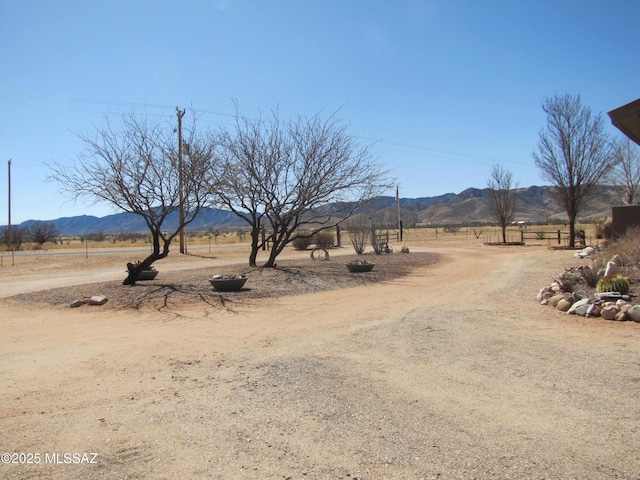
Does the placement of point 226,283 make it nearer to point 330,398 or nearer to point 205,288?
point 205,288

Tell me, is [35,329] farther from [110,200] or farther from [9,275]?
[9,275]

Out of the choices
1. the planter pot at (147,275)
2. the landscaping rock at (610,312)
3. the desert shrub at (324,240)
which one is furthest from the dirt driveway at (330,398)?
the desert shrub at (324,240)

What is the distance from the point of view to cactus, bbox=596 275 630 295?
33.6 ft

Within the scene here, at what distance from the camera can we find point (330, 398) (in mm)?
5695

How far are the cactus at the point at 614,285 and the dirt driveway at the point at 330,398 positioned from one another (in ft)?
3.83

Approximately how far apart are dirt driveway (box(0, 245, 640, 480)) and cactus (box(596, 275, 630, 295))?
1168mm

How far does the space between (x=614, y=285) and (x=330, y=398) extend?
7380 mm

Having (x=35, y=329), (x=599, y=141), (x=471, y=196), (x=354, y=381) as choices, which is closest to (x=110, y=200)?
(x=35, y=329)

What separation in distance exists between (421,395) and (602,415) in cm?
176

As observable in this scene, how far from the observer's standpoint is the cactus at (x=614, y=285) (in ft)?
33.6

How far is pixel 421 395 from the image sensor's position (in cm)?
576

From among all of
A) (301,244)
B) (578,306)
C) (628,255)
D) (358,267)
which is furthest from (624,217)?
(301,244)

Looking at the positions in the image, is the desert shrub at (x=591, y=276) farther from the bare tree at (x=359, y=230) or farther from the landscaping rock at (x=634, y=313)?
the bare tree at (x=359, y=230)

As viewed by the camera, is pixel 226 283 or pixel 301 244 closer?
pixel 226 283
